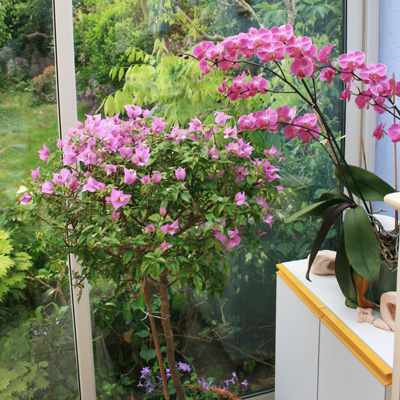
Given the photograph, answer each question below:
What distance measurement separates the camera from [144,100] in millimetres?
1693

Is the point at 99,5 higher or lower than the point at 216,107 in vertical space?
higher

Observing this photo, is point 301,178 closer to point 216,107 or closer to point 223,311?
point 216,107

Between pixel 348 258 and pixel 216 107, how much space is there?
2.59 feet

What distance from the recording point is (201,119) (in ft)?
5.74

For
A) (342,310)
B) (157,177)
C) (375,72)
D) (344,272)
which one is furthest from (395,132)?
(157,177)

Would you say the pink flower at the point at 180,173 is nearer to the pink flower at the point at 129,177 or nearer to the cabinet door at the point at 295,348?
the pink flower at the point at 129,177

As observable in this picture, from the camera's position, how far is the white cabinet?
121 cm

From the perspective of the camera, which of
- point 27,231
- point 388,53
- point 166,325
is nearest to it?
point 166,325

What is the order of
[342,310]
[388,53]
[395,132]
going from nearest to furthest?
[395,132], [342,310], [388,53]

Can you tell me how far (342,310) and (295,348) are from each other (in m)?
0.30

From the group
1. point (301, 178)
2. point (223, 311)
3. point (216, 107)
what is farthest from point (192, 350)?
point (216, 107)

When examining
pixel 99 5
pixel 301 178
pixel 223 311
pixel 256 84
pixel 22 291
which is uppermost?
pixel 99 5

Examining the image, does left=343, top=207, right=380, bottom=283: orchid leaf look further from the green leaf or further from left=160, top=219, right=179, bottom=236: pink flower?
the green leaf

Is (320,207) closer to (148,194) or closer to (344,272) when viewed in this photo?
(344,272)
